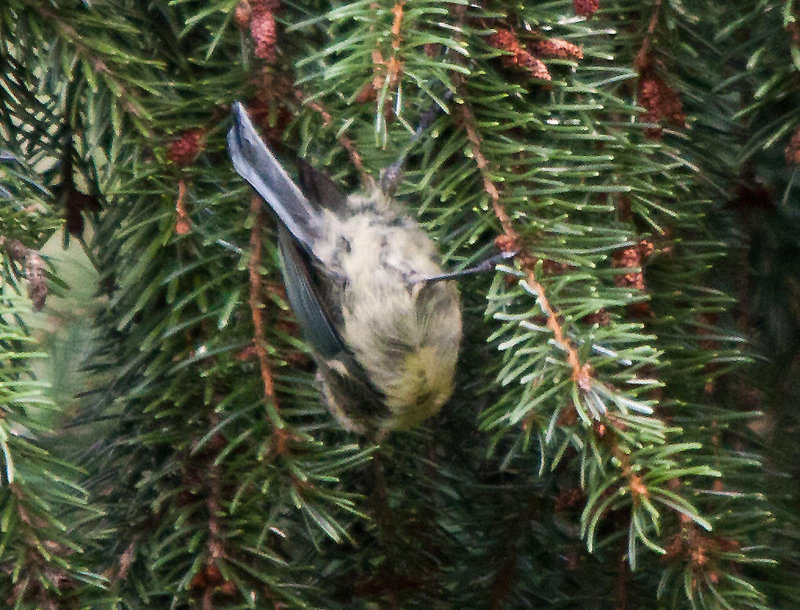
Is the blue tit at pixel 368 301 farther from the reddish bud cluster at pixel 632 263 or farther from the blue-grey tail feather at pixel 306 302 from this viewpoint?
the reddish bud cluster at pixel 632 263

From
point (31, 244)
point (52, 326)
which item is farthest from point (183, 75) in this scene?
point (52, 326)

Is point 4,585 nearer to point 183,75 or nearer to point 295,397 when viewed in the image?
point 295,397

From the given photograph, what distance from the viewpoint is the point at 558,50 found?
1.05 meters

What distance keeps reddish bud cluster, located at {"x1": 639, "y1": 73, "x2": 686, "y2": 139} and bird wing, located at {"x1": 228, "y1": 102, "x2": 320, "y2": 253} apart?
40 centimetres

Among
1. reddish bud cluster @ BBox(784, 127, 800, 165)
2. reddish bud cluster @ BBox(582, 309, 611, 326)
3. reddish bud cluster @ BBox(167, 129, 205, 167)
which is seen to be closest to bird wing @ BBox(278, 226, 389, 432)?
reddish bud cluster @ BBox(167, 129, 205, 167)

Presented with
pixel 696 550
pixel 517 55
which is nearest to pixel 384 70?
pixel 517 55

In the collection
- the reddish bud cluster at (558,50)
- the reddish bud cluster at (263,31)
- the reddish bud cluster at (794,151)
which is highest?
the reddish bud cluster at (263,31)

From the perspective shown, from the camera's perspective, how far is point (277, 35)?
1.15 metres

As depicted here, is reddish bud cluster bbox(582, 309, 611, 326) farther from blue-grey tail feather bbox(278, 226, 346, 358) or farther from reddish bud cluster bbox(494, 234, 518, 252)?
blue-grey tail feather bbox(278, 226, 346, 358)

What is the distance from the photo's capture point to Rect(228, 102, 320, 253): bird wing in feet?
3.62

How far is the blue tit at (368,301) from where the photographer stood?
125cm

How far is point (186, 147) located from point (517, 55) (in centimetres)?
36

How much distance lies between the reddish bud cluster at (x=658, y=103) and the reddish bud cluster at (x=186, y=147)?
0.48 m

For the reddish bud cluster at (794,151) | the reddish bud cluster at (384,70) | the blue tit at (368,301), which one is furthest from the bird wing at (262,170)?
the reddish bud cluster at (794,151)
